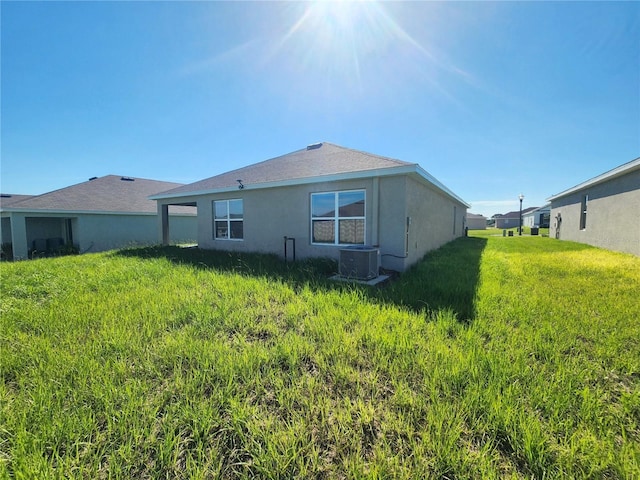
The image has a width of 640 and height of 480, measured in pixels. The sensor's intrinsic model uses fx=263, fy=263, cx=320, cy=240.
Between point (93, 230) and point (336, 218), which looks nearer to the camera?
point (336, 218)

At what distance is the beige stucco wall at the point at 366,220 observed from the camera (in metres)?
6.93

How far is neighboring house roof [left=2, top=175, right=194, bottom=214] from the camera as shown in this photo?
13992mm


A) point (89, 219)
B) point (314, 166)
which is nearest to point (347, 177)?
point (314, 166)

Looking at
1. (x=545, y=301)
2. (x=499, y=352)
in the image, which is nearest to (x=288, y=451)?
(x=499, y=352)

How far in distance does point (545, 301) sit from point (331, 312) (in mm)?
3820

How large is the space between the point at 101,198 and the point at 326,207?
16.6 m

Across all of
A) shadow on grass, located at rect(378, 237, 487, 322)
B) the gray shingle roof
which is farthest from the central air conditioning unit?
the gray shingle roof

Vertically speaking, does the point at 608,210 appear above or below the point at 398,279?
above

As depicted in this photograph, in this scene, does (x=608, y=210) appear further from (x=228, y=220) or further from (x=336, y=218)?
(x=228, y=220)

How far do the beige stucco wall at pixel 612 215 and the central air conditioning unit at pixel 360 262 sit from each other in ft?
35.3

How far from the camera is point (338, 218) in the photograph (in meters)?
7.82

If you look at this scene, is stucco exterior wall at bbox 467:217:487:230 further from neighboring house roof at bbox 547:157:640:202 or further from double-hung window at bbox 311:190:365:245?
double-hung window at bbox 311:190:365:245

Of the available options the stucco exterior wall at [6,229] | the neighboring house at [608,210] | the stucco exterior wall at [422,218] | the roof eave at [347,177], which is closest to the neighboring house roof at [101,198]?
the stucco exterior wall at [6,229]

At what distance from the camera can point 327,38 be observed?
7.60m
